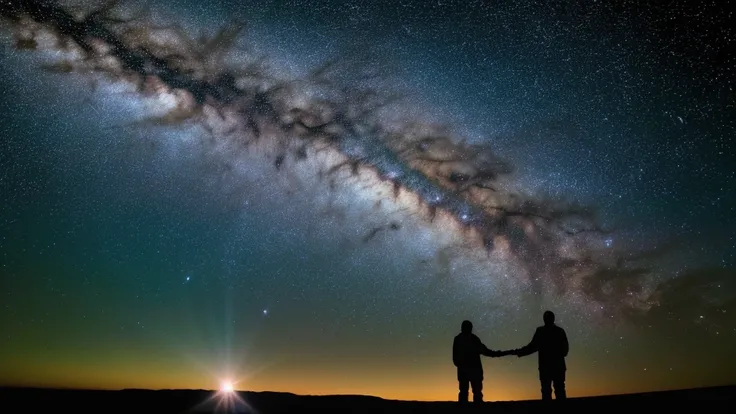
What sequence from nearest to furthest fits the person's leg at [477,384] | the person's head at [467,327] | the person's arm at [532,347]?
1. the person's arm at [532,347]
2. the person's leg at [477,384]
3. the person's head at [467,327]

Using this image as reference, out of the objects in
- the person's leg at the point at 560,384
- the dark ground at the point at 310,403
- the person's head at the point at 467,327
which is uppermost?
the person's head at the point at 467,327

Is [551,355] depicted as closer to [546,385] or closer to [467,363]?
[546,385]

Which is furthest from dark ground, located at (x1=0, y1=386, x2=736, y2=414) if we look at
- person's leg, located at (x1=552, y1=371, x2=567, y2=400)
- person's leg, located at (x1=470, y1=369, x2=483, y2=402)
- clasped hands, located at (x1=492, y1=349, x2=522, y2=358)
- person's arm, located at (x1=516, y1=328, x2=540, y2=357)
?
clasped hands, located at (x1=492, y1=349, x2=522, y2=358)

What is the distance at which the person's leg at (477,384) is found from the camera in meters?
10.0

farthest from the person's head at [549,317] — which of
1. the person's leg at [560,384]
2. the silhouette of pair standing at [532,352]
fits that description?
the person's leg at [560,384]

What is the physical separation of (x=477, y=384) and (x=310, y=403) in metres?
3.91

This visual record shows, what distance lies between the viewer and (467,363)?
32.9 ft

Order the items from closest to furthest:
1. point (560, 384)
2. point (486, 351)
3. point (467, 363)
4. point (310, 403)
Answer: point (310, 403), point (560, 384), point (467, 363), point (486, 351)

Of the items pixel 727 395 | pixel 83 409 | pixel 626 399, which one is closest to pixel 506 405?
pixel 626 399

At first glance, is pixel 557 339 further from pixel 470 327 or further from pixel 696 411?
pixel 696 411

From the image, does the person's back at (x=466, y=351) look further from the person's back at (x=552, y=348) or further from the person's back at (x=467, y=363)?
the person's back at (x=552, y=348)

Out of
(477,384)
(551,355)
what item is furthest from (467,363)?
(551,355)

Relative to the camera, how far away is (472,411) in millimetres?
7711

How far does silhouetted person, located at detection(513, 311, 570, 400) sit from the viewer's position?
30.7ft
